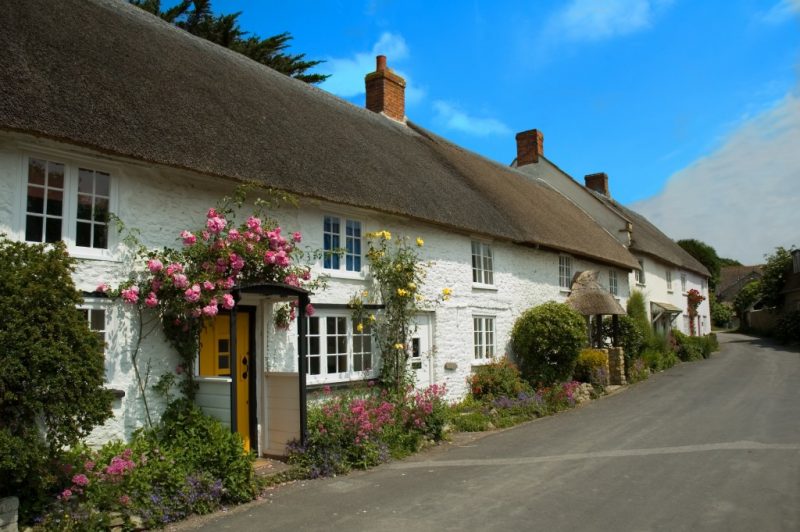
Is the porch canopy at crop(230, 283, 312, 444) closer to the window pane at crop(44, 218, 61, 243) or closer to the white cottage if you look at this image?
the white cottage

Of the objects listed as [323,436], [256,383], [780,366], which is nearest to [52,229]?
[256,383]

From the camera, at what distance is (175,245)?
8477 millimetres

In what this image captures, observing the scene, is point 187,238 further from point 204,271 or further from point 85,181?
point 85,181

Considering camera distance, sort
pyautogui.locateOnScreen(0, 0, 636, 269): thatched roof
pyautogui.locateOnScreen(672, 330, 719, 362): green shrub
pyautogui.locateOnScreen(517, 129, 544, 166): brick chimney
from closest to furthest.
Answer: pyautogui.locateOnScreen(0, 0, 636, 269): thatched roof, pyautogui.locateOnScreen(672, 330, 719, 362): green shrub, pyautogui.locateOnScreen(517, 129, 544, 166): brick chimney

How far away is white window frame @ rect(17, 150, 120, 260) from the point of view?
23.2 feet

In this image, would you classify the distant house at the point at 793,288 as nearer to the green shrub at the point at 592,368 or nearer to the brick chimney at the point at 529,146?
the brick chimney at the point at 529,146

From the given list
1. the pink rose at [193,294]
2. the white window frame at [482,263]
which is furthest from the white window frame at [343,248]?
the white window frame at [482,263]

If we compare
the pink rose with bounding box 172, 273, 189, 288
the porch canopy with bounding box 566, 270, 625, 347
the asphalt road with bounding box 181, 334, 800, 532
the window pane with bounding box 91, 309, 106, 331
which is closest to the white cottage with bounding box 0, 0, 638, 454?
the window pane with bounding box 91, 309, 106, 331

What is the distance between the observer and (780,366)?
2130 centimetres

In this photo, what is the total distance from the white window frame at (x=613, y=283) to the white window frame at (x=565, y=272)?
12.2 feet

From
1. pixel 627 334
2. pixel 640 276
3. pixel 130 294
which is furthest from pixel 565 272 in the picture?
pixel 130 294

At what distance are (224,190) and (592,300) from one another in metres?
12.2

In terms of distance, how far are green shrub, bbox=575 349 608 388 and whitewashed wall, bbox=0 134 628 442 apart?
2.88 meters

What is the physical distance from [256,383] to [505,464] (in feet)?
12.4
